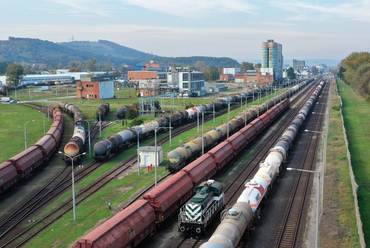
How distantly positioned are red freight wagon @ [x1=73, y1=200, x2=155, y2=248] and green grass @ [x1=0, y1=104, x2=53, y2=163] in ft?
112

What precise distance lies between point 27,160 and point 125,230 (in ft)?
84.9

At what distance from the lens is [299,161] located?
50.3 metres

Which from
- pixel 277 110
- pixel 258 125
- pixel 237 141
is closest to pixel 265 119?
pixel 258 125

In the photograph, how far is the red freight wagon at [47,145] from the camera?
1962 inches

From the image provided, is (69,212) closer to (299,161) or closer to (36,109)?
(299,161)

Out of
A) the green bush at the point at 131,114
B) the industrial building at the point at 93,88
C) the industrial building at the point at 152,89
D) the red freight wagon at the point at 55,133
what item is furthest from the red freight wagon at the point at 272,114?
the industrial building at the point at 93,88

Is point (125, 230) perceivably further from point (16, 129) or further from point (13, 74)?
point (13, 74)

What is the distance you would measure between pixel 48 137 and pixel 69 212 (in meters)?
23.9

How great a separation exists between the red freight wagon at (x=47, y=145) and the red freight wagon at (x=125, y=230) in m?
28.0

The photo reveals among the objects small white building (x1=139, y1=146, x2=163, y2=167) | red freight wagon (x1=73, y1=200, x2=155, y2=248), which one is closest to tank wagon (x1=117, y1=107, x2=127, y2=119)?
small white building (x1=139, y1=146, x2=163, y2=167)

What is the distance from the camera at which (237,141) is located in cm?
5191

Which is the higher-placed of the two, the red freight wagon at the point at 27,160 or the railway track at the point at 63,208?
the red freight wagon at the point at 27,160

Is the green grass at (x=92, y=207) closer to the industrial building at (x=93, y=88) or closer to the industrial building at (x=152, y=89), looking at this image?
the industrial building at (x=152, y=89)

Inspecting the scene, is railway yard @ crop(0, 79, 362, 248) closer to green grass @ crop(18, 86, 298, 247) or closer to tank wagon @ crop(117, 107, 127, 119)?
green grass @ crop(18, 86, 298, 247)
